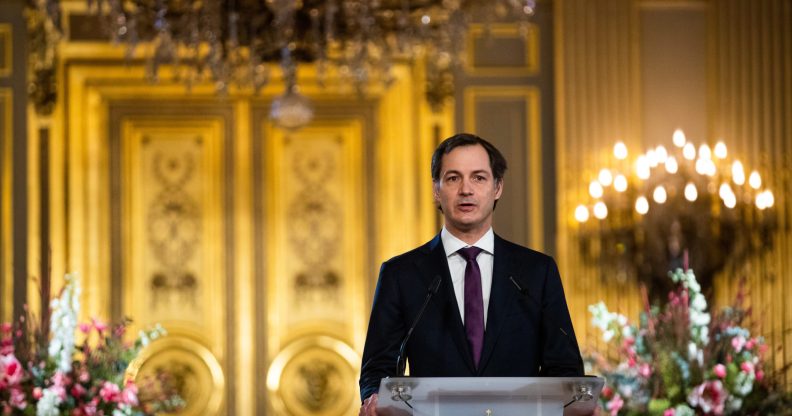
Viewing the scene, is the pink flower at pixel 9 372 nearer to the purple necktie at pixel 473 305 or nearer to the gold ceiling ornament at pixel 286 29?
the purple necktie at pixel 473 305

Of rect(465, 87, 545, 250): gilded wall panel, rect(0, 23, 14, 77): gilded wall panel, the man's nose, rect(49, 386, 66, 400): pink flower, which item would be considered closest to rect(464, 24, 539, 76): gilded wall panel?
rect(465, 87, 545, 250): gilded wall panel

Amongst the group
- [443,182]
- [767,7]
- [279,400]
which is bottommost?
[279,400]

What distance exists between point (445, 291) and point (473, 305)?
0.07 m

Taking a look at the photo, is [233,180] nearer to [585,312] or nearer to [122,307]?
[122,307]

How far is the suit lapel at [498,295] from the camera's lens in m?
2.53

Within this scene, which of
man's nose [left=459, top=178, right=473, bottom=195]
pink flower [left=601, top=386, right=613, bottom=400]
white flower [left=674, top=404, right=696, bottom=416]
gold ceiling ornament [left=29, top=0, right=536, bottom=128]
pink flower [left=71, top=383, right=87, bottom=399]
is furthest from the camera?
gold ceiling ornament [left=29, top=0, right=536, bottom=128]

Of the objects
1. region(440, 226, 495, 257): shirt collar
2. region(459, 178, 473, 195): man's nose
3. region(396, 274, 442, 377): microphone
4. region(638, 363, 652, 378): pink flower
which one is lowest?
Result: region(638, 363, 652, 378): pink flower

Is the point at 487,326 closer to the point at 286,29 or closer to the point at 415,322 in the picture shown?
the point at 415,322

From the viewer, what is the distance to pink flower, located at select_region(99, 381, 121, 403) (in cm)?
384

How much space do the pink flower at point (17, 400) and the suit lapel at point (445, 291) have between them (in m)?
1.71

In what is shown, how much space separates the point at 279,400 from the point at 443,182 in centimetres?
531

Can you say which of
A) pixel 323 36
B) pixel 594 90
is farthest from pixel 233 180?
pixel 594 90

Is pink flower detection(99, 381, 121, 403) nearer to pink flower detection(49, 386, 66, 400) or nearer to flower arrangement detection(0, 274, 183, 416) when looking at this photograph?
flower arrangement detection(0, 274, 183, 416)

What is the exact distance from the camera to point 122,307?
25.2 ft
